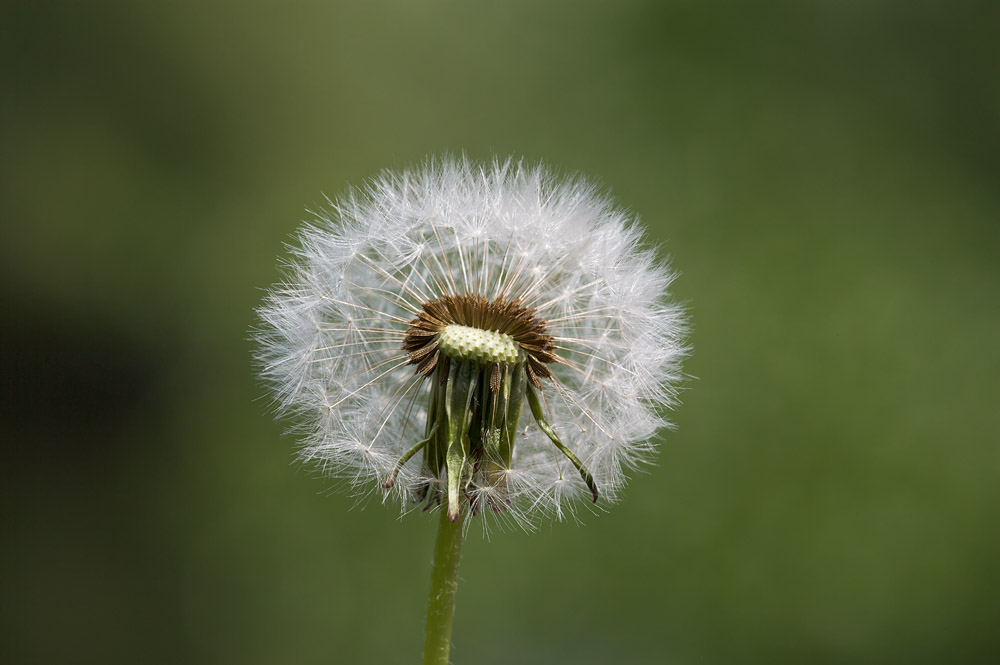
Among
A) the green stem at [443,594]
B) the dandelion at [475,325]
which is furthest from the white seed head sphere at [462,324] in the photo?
the green stem at [443,594]

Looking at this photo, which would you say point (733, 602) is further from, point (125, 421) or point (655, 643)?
point (125, 421)

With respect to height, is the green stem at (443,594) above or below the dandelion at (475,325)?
below

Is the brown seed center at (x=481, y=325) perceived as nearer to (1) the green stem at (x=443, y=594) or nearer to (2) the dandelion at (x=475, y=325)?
(2) the dandelion at (x=475, y=325)

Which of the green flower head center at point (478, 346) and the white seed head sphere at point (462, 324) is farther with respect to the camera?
the white seed head sphere at point (462, 324)

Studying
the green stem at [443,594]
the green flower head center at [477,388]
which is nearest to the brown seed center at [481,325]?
the green flower head center at [477,388]

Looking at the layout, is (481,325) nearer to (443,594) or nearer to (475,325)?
(475,325)

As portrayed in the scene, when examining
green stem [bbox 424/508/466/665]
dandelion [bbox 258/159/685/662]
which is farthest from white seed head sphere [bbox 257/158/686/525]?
green stem [bbox 424/508/466/665]
